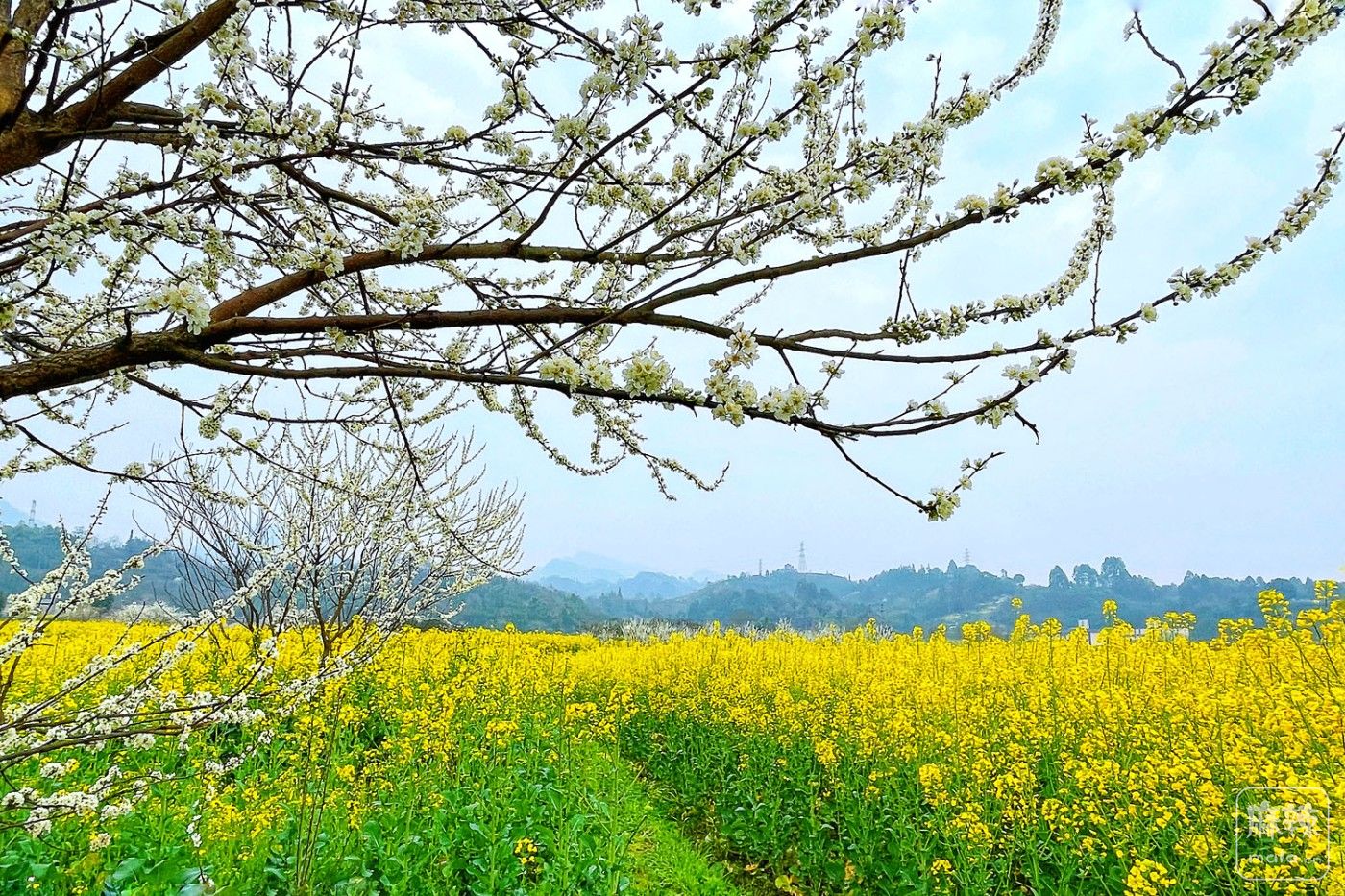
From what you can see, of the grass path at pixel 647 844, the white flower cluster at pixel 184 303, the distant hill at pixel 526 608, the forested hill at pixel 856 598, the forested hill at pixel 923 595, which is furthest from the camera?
the forested hill at pixel 923 595

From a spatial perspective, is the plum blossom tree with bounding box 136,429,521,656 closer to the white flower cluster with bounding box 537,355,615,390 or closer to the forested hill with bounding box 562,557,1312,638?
the white flower cluster with bounding box 537,355,615,390

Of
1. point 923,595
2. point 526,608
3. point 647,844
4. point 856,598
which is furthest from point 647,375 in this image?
point 856,598

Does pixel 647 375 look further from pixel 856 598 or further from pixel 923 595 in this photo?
pixel 856 598

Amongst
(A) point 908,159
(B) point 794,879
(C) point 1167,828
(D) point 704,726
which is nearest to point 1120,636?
(C) point 1167,828

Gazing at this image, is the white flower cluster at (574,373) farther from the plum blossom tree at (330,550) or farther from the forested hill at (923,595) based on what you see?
the forested hill at (923,595)

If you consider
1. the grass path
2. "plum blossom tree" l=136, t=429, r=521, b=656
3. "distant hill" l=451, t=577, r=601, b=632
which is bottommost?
"distant hill" l=451, t=577, r=601, b=632

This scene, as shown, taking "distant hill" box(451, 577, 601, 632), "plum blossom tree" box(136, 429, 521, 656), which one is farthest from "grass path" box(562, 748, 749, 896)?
"distant hill" box(451, 577, 601, 632)

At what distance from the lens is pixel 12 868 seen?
9.59ft

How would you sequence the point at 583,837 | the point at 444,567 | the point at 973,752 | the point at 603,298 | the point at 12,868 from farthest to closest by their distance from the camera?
the point at 444,567 → the point at 973,752 → the point at 583,837 → the point at 12,868 → the point at 603,298

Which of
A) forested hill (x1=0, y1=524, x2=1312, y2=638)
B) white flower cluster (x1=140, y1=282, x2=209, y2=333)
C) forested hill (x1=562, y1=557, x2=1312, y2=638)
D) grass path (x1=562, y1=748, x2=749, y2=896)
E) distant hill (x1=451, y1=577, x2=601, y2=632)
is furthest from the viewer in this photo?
forested hill (x1=562, y1=557, x2=1312, y2=638)

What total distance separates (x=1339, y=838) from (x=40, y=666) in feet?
34.7

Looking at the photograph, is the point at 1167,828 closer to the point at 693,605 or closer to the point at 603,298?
the point at 603,298

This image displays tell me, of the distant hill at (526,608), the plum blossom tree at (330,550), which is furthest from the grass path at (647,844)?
the distant hill at (526,608)

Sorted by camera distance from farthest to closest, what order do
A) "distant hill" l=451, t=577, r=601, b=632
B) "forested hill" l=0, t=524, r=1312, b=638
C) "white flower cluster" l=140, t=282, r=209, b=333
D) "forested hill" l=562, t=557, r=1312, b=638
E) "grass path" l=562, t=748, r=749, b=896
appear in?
"forested hill" l=562, t=557, r=1312, b=638, "distant hill" l=451, t=577, r=601, b=632, "forested hill" l=0, t=524, r=1312, b=638, "grass path" l=562, t=748, r=749, b=896, "white flower cluster" l=140, t=282, r=209, b=333
